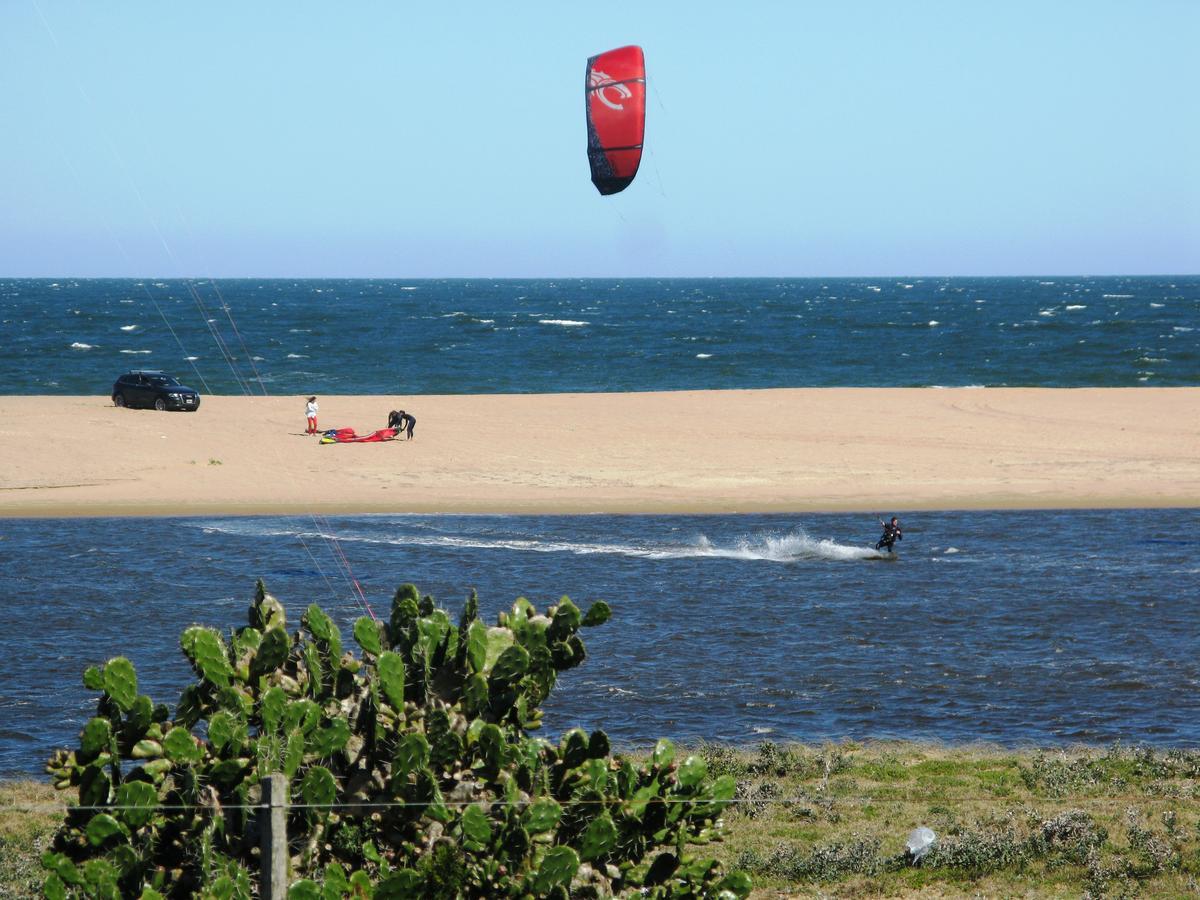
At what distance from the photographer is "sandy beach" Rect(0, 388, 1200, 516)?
33906 mm

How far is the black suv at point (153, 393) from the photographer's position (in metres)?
49.0

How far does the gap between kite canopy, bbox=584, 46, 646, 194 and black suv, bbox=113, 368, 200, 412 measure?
110 ft

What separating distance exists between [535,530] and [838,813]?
59.7ft

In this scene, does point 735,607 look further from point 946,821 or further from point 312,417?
point 312,417

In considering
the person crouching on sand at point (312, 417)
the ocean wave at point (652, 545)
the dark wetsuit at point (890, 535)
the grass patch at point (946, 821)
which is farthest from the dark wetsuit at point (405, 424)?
the grass patch at point (946, 821)

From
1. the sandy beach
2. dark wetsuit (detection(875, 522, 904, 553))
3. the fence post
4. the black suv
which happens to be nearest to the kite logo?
dark wetsuit (detection(875, 522, 904, 553))

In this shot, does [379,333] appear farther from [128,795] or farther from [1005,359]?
[128,795]

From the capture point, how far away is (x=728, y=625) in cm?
2189

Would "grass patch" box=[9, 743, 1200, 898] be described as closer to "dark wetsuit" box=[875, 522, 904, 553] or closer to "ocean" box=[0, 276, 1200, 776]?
"ocean" box=[0, 276, 1200, 776]

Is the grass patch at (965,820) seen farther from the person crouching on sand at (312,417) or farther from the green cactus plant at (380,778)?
the person crouching on sand at (312,417)

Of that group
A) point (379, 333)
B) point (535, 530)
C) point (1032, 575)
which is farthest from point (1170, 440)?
point (379, 333)

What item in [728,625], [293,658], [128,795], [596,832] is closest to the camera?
[128,795]

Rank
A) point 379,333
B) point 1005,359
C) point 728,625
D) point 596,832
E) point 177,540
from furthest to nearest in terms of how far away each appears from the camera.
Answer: point 379,333 < point 1005,359 < point 177,540 < point 728,625 < point 596,832

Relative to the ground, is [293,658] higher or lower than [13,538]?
higher
